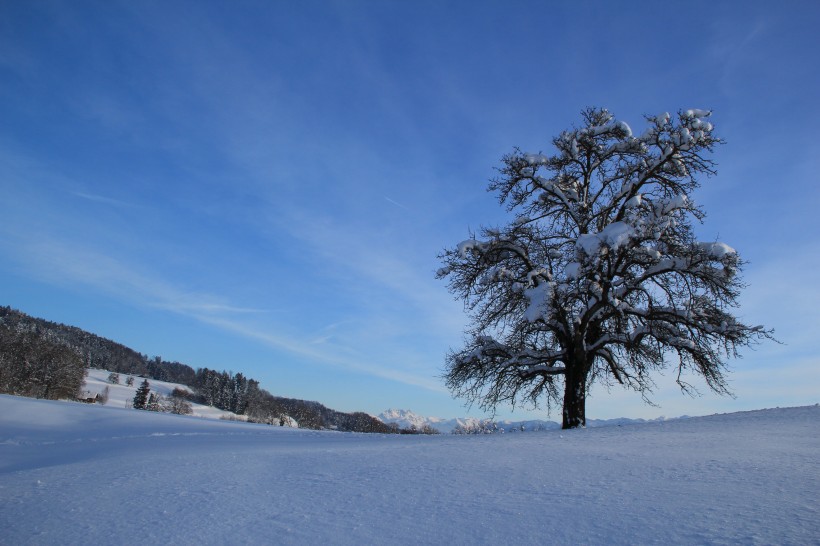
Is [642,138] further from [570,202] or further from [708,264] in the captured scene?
[708,264]

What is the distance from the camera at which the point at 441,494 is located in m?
3.95

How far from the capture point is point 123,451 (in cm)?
707

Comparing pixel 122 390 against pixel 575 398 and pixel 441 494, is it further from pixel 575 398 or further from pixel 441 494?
pixel 441 494

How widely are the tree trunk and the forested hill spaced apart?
34.1m

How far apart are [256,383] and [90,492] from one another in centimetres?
18481

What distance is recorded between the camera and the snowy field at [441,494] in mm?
3078

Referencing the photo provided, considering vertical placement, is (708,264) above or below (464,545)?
above

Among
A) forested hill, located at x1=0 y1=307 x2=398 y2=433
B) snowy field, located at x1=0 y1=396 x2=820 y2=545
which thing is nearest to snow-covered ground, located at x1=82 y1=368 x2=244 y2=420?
forested hill, located at x1=0 y1=307 x2=398 y2=433

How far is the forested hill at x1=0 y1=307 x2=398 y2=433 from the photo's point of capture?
76.8 m

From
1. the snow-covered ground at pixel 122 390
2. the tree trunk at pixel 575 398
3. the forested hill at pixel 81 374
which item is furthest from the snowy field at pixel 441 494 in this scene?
the snow-covered ground at pixel 122 390

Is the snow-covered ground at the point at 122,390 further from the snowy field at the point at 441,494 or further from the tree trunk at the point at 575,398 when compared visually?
the snowy field at the point at 441,494

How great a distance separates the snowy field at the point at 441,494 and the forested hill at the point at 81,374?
40.0 metres

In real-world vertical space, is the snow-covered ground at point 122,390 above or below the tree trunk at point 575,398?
below

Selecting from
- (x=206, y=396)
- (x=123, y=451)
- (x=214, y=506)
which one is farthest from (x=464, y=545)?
(x=206, y=396)
